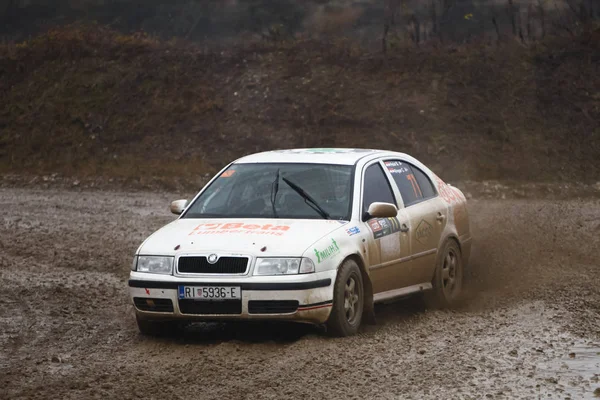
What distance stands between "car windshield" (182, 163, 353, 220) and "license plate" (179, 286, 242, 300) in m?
1.12

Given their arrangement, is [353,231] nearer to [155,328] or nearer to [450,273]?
[155,328]

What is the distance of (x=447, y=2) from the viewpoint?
3203cm

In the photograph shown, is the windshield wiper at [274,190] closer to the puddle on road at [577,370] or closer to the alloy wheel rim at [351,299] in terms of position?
the alloy wheel rim at [351,299]

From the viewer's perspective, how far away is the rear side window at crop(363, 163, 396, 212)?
892 cm

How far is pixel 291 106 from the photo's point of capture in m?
26.5

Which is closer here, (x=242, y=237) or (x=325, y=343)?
(x=325, y=343)

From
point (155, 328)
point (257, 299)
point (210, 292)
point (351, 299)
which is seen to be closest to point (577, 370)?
point (351, 299)

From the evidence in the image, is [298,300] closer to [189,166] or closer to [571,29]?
[189,166]

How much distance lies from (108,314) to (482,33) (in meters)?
22.1

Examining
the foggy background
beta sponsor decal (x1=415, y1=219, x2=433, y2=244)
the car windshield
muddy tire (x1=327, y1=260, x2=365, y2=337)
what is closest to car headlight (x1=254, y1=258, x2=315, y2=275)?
muddy tire (x1=327, y1=260, x2=365, y2=337)

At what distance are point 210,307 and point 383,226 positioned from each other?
73.4 inches

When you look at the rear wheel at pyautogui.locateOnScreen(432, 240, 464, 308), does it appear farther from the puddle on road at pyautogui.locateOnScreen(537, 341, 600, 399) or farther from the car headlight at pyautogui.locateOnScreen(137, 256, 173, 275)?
the car headlight at pyautogui.locateOnScreen(137, 256, 173, 275)

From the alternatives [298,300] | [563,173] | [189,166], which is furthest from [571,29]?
[298,300]

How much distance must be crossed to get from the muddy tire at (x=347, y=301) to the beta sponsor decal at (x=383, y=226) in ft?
1.69
